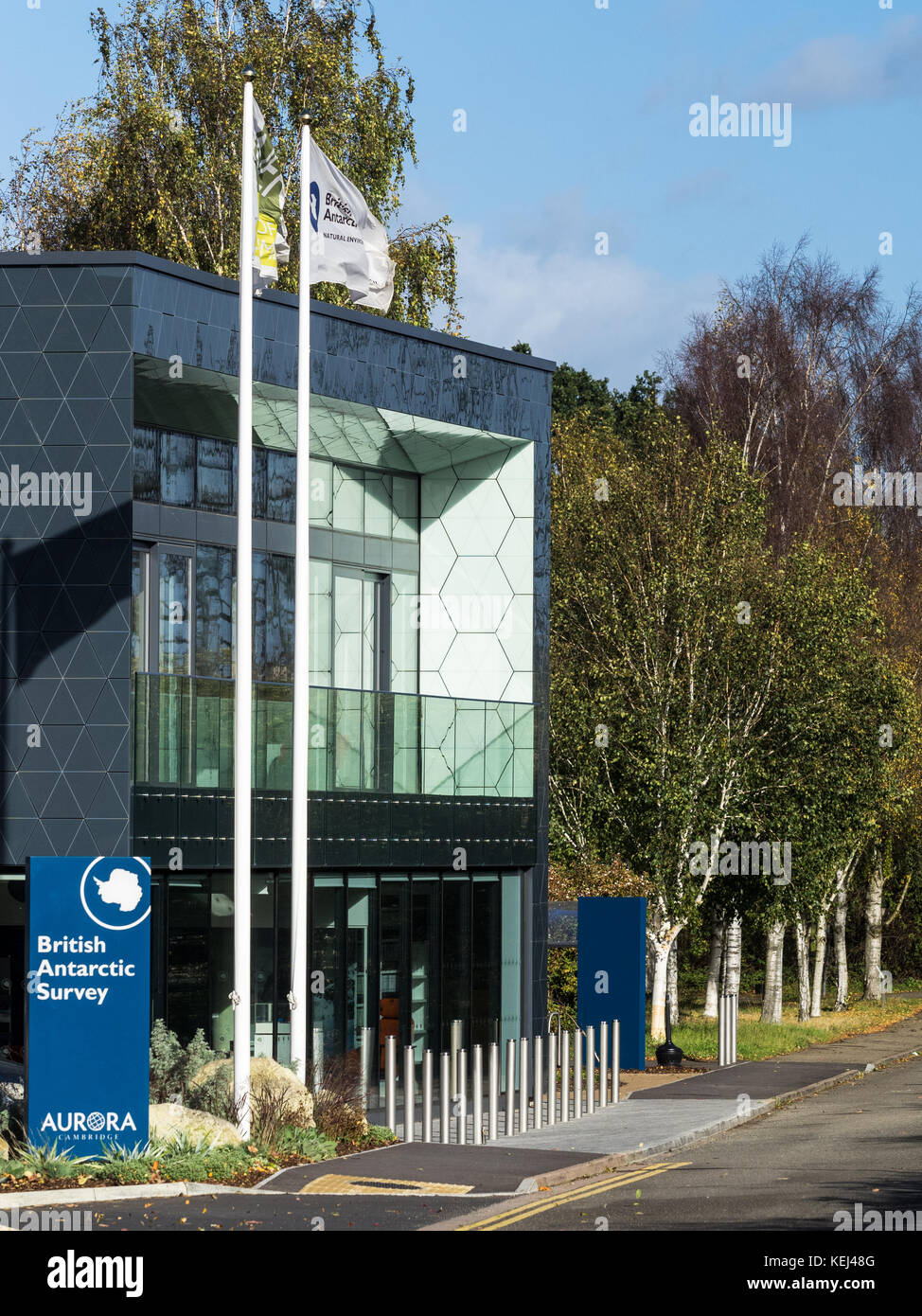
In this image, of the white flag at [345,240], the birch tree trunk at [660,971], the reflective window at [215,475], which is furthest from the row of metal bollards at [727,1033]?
the white flag at [345,240]

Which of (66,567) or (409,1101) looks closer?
(409,1101)

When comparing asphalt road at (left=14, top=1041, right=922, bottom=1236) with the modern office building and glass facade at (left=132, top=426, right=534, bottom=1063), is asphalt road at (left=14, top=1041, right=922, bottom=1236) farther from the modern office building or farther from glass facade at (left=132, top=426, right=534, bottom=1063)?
the modern office building

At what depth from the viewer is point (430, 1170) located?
52.5 feet

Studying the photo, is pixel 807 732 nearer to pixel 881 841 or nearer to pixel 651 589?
pixel 651 589

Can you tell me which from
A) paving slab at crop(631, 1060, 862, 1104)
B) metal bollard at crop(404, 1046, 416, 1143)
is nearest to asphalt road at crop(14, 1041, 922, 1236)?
metal bollard at crop(404, 1046, 416, 1143)

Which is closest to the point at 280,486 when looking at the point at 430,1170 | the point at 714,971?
the point at 430,1170

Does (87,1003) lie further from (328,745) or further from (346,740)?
(346,740)

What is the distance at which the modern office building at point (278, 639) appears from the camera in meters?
18.8

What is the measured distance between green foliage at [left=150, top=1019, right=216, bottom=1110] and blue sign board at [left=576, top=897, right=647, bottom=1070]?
28.9ft

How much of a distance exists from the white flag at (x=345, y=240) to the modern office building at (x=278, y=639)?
1924mm

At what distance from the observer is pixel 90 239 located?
3822 cm

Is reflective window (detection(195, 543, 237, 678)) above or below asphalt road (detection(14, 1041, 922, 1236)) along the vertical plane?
above

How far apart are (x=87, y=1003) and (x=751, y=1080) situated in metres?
13.1

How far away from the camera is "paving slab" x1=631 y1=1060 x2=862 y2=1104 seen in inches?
923
